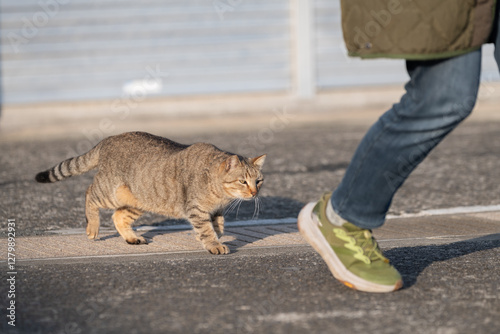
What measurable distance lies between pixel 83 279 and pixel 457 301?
1.83m

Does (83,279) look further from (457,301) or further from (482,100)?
(482,100)

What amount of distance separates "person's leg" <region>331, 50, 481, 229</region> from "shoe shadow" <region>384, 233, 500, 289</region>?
0.54 metres

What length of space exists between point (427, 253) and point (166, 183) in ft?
5.72

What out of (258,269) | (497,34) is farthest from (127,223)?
(497,34)

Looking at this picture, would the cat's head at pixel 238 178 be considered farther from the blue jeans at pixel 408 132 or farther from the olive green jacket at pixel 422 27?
the olive green jacket at pixel 422 27

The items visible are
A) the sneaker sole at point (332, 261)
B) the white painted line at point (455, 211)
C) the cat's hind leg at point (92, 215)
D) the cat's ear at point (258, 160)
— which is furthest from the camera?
the white painted line at point (455, 211)

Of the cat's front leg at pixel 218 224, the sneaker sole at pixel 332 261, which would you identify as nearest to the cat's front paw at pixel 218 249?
the cat's front leg at pixel 218 224

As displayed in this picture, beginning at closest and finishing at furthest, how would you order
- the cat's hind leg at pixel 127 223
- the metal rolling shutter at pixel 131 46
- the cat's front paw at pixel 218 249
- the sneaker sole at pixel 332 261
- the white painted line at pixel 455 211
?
the sneaker sole at pixel 332 261 < the cat's front paw at pixel 218 249 < the cat's hind leg at pixel 127 223 < the white painted line at pixel 455 211 < the metal rolling shutter at pixel 131 46

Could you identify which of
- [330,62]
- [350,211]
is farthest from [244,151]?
[350,211]

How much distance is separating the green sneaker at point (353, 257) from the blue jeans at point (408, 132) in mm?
86

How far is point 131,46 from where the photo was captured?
1409 centimetres

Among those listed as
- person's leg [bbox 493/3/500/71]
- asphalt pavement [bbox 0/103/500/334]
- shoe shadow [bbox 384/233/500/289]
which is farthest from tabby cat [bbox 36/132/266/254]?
person's leg [bbox 493/3/500/71]

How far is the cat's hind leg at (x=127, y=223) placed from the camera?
16.4 ft

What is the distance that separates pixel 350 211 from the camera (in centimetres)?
362
